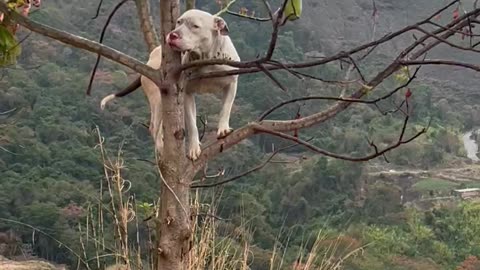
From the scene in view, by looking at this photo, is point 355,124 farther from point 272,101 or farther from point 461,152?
point 461,152

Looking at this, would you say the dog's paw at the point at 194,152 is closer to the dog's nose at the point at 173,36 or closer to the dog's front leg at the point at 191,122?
the dog's front leg at the point at 191,122

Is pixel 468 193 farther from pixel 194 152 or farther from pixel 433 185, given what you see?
pixel 194 152

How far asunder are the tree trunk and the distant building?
1273 centimetres

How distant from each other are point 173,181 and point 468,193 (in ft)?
43.2

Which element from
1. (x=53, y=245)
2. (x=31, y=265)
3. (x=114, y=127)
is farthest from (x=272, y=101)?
(x=31, y=265)

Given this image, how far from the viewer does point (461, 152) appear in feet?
49.8

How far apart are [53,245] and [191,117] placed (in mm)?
5629

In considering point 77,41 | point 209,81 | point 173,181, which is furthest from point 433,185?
point 77,41

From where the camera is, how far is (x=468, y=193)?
1379 cm

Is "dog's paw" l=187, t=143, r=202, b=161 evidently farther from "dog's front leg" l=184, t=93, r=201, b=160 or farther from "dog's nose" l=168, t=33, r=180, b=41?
"dog's nose" l=168, t=33, r=180, b=41

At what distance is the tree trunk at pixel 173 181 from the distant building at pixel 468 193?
41.8ft

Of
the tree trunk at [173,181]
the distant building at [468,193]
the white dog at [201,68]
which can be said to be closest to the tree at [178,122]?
the tree trunk at [173,181]

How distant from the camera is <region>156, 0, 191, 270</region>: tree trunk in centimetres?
123

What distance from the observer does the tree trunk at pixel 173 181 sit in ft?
4.05
